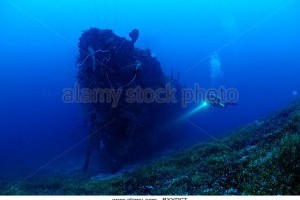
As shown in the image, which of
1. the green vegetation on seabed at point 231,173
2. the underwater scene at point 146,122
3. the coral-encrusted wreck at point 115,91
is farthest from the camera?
the coral-encrusted wreck at point 115,91

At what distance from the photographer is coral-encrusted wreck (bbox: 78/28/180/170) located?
29984 mm

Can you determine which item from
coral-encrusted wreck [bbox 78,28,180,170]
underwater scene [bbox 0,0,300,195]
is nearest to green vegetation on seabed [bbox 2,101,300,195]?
underwater scene [bbox 0,0,300,195]

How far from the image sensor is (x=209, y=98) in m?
29.1

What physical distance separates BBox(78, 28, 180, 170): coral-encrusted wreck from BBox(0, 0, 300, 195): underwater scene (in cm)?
11

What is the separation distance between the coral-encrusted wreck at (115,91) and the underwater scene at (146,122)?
11cm

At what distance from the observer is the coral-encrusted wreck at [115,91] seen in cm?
2998

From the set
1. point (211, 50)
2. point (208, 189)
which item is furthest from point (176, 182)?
point (211, 50)

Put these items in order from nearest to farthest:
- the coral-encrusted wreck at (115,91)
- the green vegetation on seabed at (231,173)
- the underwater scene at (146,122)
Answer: the green vegetation on seabed at (231,173), the underwater scene at (146,122), the coral-encrusted wreck at (115,91)

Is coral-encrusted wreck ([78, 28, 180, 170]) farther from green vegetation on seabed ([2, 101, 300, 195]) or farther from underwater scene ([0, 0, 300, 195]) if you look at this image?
green vegetation on seabed ([2, 101, 300, 195])

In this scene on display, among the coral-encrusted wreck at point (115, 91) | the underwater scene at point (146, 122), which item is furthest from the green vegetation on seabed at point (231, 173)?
the coral-encrusted wreck at point (115, 91)

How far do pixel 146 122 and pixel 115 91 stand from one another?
20.3ft

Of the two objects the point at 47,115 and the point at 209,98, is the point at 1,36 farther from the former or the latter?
the point at 209,98

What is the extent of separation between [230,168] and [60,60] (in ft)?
333

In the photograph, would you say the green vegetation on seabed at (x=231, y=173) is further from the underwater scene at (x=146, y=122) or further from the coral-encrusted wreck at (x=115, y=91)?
the coral-encrusted wreck at (x=115, y=91)
